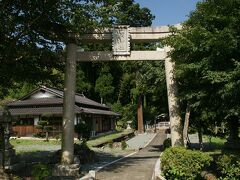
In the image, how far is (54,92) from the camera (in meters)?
41.6

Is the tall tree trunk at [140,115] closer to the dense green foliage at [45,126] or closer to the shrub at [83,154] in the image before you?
the dense green foliage at [45,126]

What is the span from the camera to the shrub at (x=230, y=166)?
10.3 meters

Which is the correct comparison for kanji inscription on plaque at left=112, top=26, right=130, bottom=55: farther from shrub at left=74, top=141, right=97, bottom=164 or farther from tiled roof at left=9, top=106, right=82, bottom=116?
tiled roof at left=9, top=106, right=82, bottom=116

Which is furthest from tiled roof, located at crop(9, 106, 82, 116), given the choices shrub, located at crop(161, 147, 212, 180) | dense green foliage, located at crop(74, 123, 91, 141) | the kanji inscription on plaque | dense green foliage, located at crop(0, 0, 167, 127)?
shrub, located at crop(161, 147, 212, 180)

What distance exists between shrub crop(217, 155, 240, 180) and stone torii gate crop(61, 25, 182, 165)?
396cm

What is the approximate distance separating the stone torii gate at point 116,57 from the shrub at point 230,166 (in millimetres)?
3961

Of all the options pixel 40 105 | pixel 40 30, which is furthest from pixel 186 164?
pixel 40 105

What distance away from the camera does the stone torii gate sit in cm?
1426

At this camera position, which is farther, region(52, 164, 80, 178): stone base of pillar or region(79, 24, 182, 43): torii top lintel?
region(79, 24, 182, 43): torii top lintel

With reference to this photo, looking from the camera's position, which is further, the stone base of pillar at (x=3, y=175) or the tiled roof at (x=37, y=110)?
the tiled roof at (x=37, y=110)

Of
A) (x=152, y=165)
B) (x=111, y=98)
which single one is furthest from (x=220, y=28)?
(x=111, y=98)

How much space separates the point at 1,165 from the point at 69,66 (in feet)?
17.6

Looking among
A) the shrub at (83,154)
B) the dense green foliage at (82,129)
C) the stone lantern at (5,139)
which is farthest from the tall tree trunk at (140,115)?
the stone lantern at (5,139)

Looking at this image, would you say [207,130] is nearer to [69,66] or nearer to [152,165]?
[152,165]
